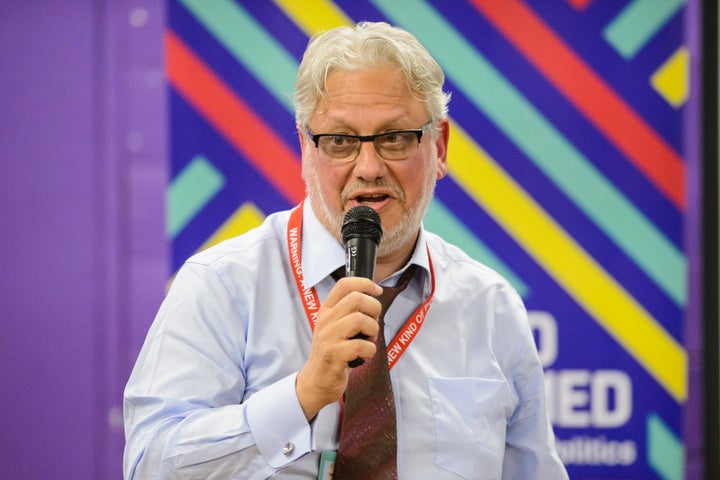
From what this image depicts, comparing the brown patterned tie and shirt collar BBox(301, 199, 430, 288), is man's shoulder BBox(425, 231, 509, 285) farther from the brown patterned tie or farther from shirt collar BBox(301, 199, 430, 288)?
the brown patterned tie

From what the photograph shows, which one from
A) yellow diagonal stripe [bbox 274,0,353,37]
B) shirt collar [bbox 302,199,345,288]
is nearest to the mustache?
shirt collar [bbox 302,199,345,288]

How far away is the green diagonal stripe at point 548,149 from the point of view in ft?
8.30

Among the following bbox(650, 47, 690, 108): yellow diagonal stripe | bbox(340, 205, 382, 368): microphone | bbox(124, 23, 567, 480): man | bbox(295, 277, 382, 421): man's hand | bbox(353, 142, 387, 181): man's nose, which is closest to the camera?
bbox(295, 277, 382, 421): man's hand

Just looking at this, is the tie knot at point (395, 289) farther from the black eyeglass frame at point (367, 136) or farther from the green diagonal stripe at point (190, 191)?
the green diagonal stripe at point (190, 191)

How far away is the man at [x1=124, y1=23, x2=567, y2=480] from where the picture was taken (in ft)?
4.51

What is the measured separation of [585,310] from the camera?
2.54 m

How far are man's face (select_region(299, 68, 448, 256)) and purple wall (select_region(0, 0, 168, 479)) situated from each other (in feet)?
3.58

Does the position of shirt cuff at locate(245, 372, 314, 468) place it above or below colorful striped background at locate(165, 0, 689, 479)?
below

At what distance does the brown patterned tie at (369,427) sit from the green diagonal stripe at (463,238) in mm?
1102

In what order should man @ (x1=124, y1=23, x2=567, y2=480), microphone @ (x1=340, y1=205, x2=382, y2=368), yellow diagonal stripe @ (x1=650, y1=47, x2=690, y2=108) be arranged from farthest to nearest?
yellow diagonal stripe @ (x1=650, y1=47, x2=690, y2=108) < man @ (x1=124, y1=23, x2=567, y2=480) < microphone @ (x1=340, y1=205, x2=382, y2=368)

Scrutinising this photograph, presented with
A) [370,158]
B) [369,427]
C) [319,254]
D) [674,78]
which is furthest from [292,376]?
[674,78]

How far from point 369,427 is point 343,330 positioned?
362 millimetres

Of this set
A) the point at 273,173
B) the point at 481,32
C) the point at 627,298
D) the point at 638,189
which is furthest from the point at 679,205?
the point at 273,173

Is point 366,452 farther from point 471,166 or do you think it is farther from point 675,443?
point 675,443
